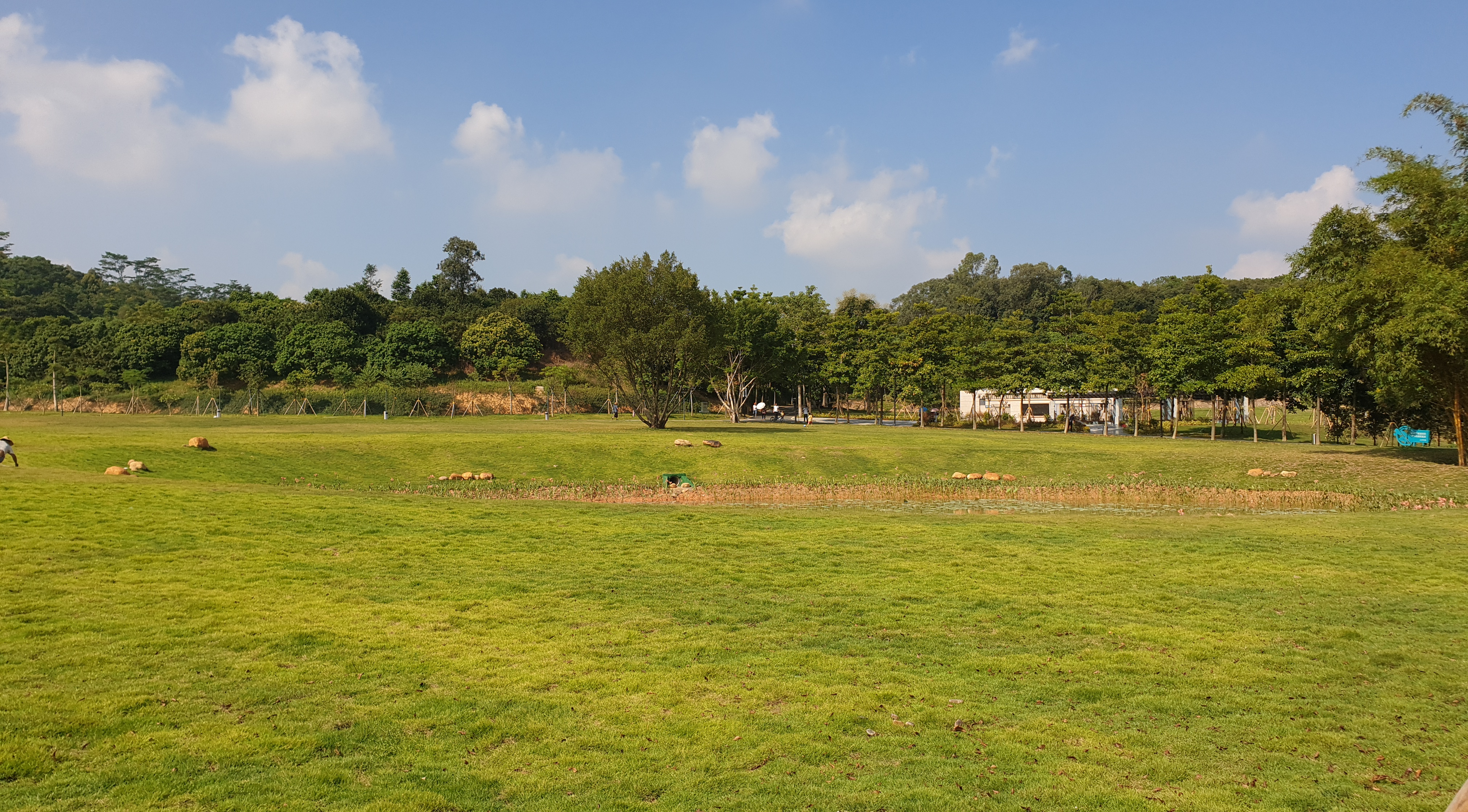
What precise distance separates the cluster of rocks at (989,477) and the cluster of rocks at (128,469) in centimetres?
3008

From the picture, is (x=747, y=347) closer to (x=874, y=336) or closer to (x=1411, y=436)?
(x=874, y=336)

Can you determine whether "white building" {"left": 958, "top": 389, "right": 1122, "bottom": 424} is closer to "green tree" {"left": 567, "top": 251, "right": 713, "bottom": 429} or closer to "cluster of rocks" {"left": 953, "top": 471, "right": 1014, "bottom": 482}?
"green tree" {"left": 567, "top": 251, "right": 713, "bottom": 429}

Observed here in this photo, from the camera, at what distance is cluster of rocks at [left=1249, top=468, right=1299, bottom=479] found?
108 feet

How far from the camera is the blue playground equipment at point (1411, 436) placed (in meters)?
51.6

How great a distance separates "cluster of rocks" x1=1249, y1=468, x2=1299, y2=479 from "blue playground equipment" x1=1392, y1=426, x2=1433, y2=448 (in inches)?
1003

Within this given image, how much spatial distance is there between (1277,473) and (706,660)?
32838mm

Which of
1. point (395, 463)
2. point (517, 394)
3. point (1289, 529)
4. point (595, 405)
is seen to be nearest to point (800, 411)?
point (595, 405)

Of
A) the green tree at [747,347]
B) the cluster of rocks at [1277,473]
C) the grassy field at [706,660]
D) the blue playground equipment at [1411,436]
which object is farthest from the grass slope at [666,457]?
the green tree at [747,347]

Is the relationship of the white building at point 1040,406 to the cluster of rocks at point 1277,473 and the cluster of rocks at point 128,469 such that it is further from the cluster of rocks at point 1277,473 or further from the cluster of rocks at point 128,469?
the cluster of rocks at point 128,469

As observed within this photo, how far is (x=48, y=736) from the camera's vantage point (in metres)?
7.30

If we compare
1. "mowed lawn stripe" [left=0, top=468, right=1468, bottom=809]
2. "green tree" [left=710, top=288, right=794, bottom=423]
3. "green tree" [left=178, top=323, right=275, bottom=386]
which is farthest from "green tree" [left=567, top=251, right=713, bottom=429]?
"green tree" [left=178, top=323, right=275, bottom=386]

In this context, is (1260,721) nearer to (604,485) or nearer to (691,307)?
(604,485)

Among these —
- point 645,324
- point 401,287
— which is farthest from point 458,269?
point 645,324

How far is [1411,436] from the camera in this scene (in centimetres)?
5200
